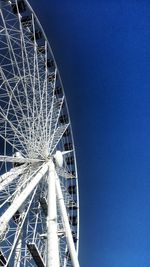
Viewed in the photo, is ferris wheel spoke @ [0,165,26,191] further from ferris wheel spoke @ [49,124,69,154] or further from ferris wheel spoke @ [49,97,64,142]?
ferris wheel spoke @ [49,97,64,142]

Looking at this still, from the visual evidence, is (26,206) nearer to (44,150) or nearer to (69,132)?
(44,150)

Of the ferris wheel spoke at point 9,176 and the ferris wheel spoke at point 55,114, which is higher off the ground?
the ferris wheel spoke at point 55,114

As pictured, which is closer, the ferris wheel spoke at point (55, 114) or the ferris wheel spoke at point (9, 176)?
the ferris wheel spoke at point (9, 176)

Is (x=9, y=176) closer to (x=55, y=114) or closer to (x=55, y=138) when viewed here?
(x=55, y=138)

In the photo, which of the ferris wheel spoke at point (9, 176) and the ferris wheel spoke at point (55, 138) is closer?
the ferris wheel spoke at point (9, 176)

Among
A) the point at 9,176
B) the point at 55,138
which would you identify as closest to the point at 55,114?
the point at 55,138

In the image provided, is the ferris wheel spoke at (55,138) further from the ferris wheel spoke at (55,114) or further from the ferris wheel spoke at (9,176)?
the ferris wheel spoke at (9,176)

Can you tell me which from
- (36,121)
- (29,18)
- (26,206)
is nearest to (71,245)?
(26,206)

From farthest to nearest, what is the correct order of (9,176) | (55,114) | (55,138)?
(55,114)
(55,138)
(9,176)

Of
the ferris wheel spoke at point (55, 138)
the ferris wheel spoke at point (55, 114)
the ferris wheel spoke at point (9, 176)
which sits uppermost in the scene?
the ferris wheel spoke at point (55, 114)

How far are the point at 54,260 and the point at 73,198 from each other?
597 inches

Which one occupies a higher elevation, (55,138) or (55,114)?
(55,114)

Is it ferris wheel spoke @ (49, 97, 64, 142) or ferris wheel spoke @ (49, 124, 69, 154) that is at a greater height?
ferris wheel spoke @ (49, 97, 64, 142)

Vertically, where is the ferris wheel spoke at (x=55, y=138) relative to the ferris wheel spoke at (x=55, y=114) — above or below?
below
